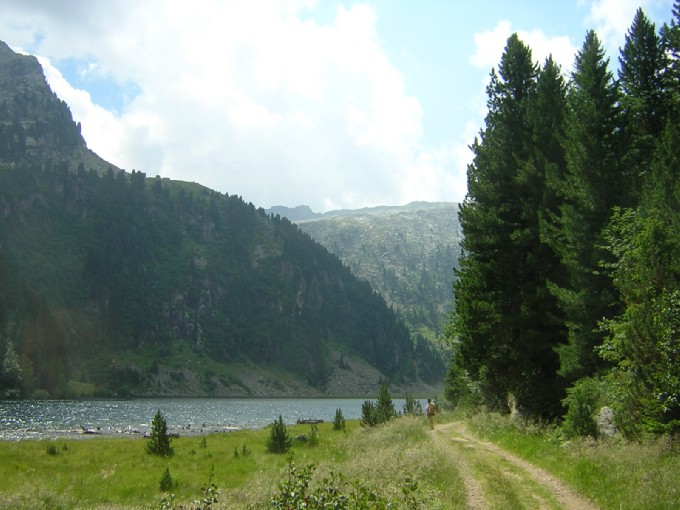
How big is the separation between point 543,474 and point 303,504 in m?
12.4

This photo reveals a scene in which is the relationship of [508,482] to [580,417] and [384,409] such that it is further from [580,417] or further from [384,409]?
[384,409]

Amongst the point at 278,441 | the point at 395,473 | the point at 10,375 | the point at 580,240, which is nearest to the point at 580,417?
the point at 395,473

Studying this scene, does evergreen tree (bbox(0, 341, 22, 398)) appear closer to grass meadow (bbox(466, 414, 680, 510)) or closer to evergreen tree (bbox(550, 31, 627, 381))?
evergreen tree (bbox(550, 31, 627, 381))

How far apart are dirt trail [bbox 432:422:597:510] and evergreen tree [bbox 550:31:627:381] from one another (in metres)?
5.95

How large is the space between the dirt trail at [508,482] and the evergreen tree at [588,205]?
595cm


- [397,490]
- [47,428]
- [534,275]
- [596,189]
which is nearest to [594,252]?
[596,189]

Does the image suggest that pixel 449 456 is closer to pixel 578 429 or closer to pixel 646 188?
pixel 578 429

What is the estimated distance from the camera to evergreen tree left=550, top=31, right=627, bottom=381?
78.0 ft

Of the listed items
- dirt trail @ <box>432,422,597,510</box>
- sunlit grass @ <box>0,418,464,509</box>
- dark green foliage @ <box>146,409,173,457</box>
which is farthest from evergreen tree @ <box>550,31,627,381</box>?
dark green foliage @ <box>146,409,173,457</box>

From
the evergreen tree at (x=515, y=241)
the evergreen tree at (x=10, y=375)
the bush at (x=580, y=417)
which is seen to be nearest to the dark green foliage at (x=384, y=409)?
the evergreen tree at (x=515, y=241)

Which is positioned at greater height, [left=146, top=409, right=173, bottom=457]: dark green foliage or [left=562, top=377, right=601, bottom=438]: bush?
[left=562, top=377, right=601, bottom=438]: bush

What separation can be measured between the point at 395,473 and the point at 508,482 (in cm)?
357

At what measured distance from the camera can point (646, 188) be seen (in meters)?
22.3

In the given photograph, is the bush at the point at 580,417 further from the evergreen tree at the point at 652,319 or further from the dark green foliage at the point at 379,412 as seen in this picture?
the dark green foliage at the point at 379,412
